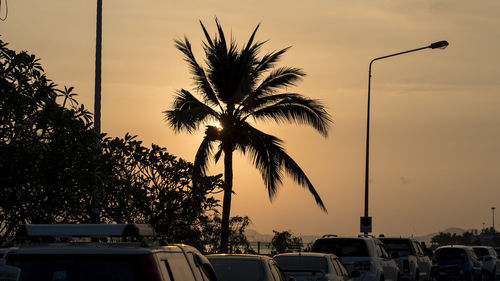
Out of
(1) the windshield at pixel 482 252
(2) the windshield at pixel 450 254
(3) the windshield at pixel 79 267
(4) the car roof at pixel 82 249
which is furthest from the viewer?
(1) the windshield at pixel 482 252

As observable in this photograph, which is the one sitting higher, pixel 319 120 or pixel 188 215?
pixel 319 120

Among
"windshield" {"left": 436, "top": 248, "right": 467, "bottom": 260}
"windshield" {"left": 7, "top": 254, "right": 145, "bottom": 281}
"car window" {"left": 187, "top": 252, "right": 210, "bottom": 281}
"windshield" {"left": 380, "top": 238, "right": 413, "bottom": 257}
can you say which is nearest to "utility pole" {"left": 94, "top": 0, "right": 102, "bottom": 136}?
"windshield" {"left": 380, "top": 238, "right": 413, "bottom": 257}

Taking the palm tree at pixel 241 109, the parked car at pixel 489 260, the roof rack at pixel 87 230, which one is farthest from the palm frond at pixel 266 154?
the roof rack at pixel 87 230

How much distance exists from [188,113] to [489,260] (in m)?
18.6

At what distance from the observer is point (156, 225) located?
2252 centimetres

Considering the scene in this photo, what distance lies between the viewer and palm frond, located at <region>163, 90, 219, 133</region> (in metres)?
33.9

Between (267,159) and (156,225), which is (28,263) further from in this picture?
(267,159)

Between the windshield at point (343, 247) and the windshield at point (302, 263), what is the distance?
517 centimetres

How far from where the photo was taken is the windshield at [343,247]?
24669mm

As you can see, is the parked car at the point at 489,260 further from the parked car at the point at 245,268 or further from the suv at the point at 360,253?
the parked car at the point at 245,268

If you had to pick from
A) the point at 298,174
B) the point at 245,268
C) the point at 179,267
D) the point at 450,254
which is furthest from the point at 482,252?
the point at 179,267

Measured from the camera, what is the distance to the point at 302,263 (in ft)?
63.9

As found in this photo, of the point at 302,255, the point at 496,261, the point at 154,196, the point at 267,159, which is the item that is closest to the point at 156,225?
the point at 154,196

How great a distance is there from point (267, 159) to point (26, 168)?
64.2ft
